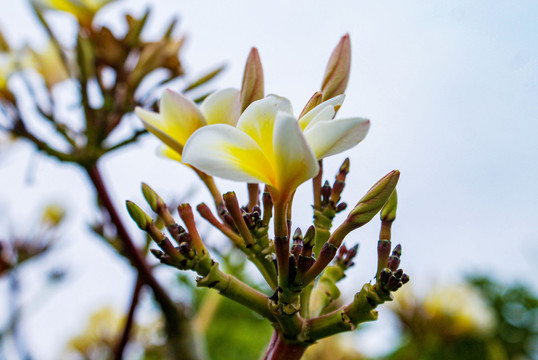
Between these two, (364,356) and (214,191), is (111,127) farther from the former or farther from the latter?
(364,356)

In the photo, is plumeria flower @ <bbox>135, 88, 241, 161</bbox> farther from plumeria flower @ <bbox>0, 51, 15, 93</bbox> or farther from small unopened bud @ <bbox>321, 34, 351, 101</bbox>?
plumeria flower @ <bbox>0, 51, 15, 93</bbox>

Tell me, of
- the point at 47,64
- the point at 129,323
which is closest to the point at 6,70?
the point at 47,64

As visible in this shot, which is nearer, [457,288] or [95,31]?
[95,31]

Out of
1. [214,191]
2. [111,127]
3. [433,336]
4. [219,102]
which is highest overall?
[219,102]

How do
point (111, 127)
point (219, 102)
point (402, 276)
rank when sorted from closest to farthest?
point (402, 276) → point (219, 102) → point (111, 127)

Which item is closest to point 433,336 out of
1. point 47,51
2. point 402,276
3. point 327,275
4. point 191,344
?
point 191,344

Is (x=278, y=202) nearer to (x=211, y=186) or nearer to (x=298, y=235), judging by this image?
(x=298, y=235)
